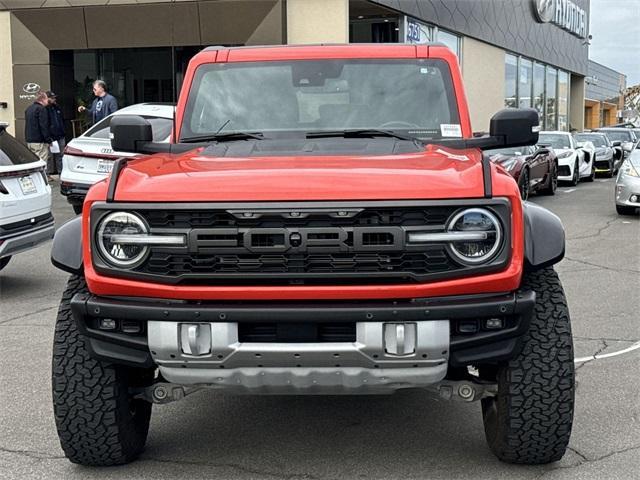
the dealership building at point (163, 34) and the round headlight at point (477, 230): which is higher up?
the dealership building at point (163, 34)

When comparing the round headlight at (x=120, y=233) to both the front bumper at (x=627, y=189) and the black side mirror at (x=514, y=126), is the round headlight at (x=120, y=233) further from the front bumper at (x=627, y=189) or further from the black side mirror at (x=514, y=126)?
the front bumper at (x=627, y=189)

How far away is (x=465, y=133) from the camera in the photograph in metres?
4.89

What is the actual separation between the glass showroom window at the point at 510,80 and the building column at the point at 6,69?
805 inches

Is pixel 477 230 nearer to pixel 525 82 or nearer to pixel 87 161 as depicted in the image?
pixel 87 161

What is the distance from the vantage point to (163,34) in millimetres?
23172

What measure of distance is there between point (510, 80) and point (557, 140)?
52.6 feet

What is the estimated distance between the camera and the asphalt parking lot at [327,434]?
404cm

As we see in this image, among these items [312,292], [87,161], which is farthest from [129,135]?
[87,161]

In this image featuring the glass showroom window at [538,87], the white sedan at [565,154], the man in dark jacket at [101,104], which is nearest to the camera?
the man in dark jacket at [101,104]

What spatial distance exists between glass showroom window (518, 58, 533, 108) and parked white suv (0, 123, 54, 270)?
33502 mm

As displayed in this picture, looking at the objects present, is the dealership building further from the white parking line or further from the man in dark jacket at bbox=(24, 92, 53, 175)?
the white parking line

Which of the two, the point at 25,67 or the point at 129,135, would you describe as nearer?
the point at 129,135

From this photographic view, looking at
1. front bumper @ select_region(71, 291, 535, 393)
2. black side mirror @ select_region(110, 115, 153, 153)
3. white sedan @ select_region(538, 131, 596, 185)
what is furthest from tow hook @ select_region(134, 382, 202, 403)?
white sedan @ select_region(538, 131, 596, 185)

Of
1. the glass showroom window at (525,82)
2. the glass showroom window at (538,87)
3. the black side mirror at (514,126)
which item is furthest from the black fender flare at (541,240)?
the glass showroom window at (538,87)
